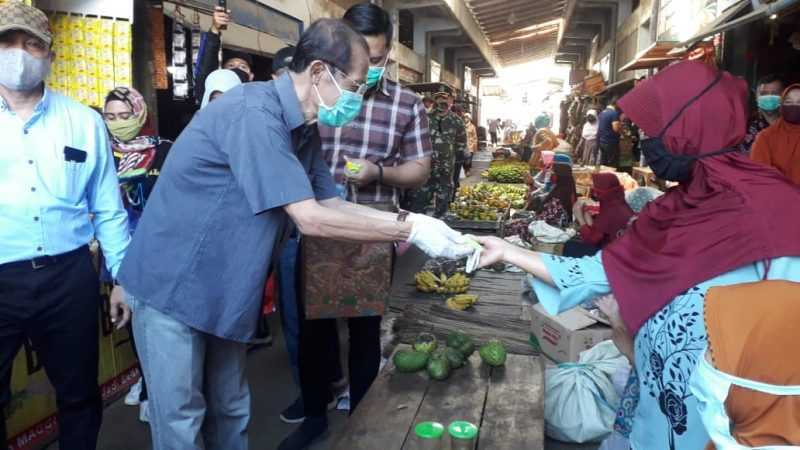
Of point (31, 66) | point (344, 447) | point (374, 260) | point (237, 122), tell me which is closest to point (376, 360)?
point (374, 260)

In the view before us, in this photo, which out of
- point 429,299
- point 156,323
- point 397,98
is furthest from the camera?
point 429,299

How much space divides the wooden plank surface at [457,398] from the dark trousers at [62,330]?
141 cm

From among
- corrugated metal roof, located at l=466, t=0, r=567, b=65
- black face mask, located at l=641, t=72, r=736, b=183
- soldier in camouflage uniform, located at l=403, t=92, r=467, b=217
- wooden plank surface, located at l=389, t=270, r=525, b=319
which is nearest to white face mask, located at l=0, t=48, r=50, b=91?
black face mask, located at l=641, t=72, r=736, b=183

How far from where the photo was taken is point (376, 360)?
3.12 m

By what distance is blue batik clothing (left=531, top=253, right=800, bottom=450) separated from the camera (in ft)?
5.26

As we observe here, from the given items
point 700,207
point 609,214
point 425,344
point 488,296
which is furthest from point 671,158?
point 609,214

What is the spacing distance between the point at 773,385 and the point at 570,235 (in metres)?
4.74

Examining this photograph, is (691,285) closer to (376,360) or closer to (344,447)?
(344,447)

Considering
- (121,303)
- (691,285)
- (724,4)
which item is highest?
(724,4)

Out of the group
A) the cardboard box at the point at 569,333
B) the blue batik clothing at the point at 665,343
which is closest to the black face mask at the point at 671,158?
the blue batik clothing at the point at 665,343

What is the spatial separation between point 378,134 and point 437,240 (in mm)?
1245

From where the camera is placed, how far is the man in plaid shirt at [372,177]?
3068 mm

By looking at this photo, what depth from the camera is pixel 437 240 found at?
2.00 m

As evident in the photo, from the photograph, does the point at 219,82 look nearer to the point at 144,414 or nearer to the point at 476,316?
the point at 144,414
